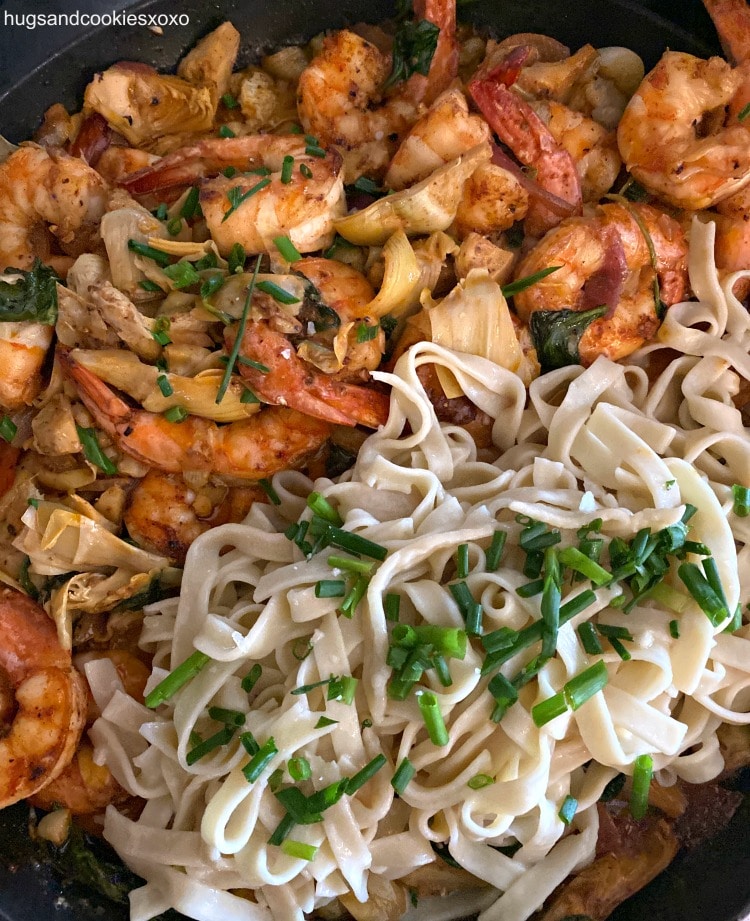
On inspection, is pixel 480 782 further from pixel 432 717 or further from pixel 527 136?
pixel 527 136

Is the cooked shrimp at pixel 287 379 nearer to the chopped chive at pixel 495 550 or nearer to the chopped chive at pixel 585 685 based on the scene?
the chopped chive at pixel 495 550

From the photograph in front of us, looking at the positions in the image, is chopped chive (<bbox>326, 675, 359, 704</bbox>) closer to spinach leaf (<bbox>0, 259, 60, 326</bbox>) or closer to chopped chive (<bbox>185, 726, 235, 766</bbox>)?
chopped chive (<bbox>185, 726, 235, 766</bbox>)

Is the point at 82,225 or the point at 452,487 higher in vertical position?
the point at 82,225

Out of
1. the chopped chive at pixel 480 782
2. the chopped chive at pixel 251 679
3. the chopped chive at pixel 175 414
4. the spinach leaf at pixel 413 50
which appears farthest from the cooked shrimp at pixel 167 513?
the spinach leaf at pixel 413 50

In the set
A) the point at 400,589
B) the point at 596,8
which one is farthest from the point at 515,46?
the point at 400,589

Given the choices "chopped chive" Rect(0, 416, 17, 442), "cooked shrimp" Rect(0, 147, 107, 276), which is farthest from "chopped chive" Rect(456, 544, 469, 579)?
"cooked shrimp" Rect(0, 147, 107, 276)

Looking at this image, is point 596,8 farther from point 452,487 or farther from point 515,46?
point 452,487

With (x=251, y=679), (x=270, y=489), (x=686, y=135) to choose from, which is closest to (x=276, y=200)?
(x=270, y=489)
